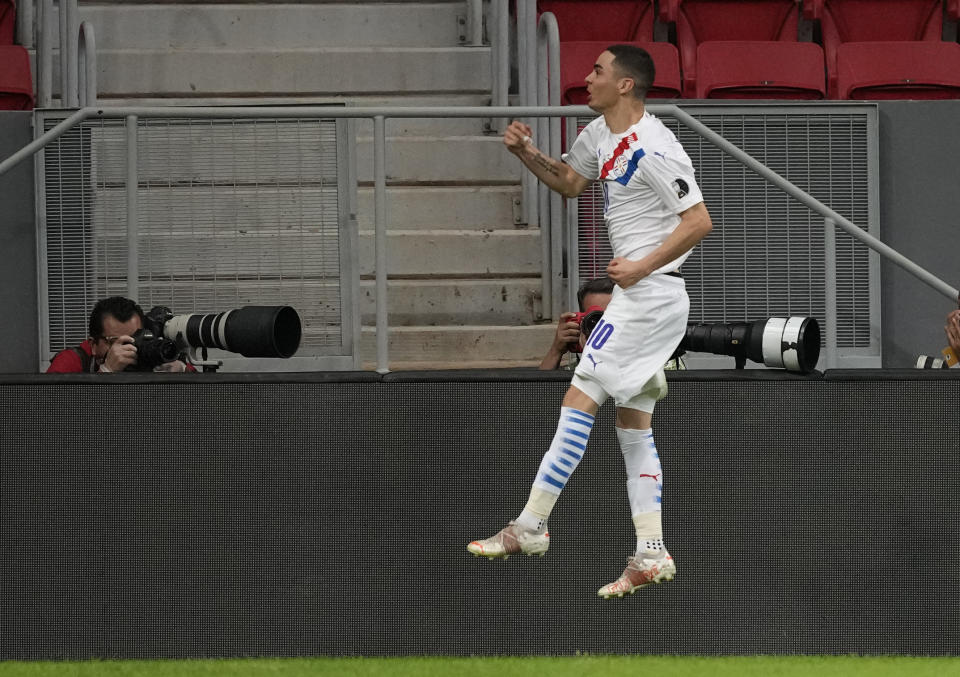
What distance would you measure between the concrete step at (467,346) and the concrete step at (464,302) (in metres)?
0.08

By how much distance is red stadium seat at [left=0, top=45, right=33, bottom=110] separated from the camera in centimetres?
764

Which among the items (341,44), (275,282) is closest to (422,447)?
(275,282)

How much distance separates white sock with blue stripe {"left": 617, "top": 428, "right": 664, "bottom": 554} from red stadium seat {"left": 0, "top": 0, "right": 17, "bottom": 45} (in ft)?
17.5

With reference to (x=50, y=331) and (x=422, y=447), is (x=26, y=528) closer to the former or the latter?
(x=50, y=331)

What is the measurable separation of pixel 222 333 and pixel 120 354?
0.45 metres

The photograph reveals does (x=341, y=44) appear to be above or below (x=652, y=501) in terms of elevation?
above

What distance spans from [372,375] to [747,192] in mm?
1604

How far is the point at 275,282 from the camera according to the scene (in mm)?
5207

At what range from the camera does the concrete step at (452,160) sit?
698cm

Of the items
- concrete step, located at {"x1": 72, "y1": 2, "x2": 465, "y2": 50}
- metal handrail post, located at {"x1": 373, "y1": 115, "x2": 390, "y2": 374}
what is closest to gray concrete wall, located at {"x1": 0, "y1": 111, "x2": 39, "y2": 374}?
metal handrail post, located at {"x1": 373, "y1": 115, "x2": 390, "y2": 374}

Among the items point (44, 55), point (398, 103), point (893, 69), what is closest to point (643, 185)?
point (398, 103)

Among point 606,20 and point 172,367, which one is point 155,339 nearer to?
point 172,367

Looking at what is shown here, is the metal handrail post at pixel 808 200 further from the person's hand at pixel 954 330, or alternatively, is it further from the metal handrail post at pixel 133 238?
the metal handrail post at pixel 133 238

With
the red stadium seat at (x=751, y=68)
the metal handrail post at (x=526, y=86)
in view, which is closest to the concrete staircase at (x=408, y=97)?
the metal handrail post at (x=526, y=86)
